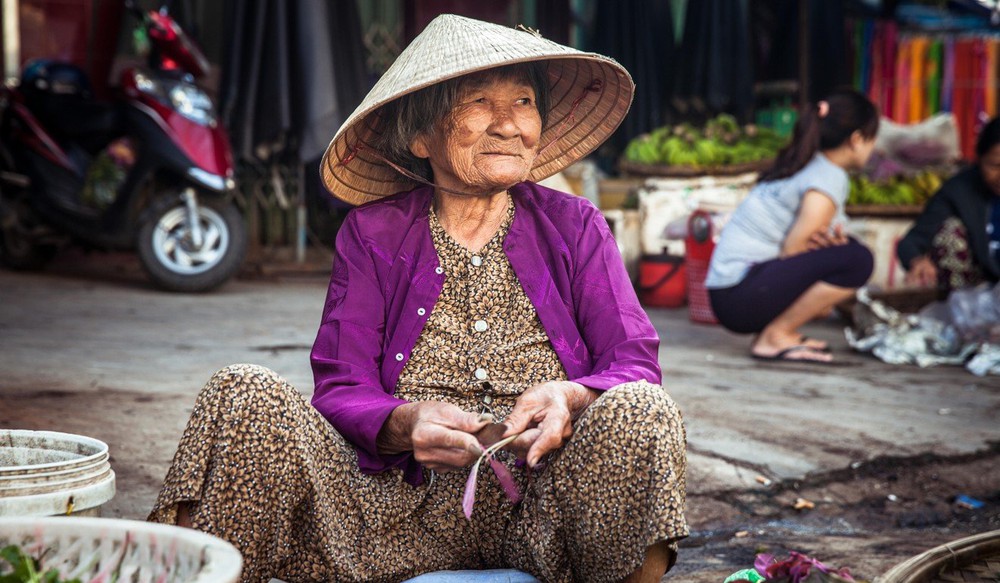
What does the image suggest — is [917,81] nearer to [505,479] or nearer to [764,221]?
[764,221]

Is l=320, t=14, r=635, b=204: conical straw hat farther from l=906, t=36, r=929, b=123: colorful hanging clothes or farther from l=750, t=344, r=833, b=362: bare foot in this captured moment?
l=906, t=36, r=929, b=123: colorful hanging clothes

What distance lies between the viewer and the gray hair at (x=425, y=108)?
7.26ft

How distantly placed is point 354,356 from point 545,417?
0.43m

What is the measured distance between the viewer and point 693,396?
13.6ft

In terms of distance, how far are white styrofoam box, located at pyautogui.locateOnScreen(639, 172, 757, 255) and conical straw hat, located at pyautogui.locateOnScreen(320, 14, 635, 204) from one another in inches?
169

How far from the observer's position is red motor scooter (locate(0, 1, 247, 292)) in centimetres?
597

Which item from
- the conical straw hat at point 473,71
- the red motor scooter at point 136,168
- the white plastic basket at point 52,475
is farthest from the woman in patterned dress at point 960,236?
the white plastic basket at point 52,475

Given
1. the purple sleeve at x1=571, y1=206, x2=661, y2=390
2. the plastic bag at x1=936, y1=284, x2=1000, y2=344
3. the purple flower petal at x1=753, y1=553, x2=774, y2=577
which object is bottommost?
the plastic bag at x1=936, y1=284, x2=1000, y2=344

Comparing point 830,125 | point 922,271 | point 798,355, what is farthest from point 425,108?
point 922,271

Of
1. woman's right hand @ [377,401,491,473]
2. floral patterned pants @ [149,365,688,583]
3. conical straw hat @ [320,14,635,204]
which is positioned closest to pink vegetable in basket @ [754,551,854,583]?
floral patterned pants @ [149,365,688,583]

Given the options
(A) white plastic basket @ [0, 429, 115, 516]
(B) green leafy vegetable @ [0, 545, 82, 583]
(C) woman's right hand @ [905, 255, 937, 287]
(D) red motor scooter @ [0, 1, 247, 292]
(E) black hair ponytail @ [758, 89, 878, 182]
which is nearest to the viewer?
(B) green leafy vegetable @ [0, 545, 82, 583]

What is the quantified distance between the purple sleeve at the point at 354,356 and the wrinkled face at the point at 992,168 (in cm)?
388

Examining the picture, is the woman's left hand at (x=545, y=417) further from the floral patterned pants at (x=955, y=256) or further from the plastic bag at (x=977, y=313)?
the floral patterned pants at (x=955, y=256)

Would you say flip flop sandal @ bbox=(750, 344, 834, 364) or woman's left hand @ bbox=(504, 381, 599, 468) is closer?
woman's left hand @ bbox=(504, 381, 599, 468)
